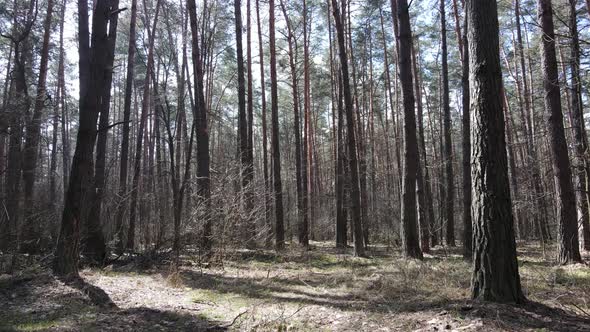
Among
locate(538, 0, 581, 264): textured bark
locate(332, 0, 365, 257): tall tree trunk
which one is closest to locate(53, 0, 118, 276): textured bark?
locate(332, 0, 365, 257): tall tree trunk

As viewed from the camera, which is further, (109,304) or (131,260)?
(131,260)

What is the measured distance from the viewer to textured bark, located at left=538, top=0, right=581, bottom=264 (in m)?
7.38

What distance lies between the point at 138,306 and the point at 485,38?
5535 mm

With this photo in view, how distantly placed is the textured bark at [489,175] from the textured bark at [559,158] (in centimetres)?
362

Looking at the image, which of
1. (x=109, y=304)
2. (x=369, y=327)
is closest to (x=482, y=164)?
(x=369, y=327)

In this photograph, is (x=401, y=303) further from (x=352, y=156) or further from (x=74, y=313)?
(x=352, y=156)

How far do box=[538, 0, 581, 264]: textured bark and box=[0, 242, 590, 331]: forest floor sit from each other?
0.52m

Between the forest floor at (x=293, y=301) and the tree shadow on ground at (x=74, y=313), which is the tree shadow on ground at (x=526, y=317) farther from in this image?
the tree shadow on ground at (x=74, y=313)

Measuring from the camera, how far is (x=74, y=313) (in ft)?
16.2

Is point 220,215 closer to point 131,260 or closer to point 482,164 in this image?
point 131,260

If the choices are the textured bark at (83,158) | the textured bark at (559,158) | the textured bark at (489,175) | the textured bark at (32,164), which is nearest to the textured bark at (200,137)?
the textured bark at (83,158)

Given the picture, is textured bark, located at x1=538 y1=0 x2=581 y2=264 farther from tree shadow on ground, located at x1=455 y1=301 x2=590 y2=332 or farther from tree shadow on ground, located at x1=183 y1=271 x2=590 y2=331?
tree shadow on ground, located at x1=455 y1=301 x2=590 y2=332

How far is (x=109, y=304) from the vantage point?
5.44 m

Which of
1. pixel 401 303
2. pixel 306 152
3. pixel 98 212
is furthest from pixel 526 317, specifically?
pixel 306 152
